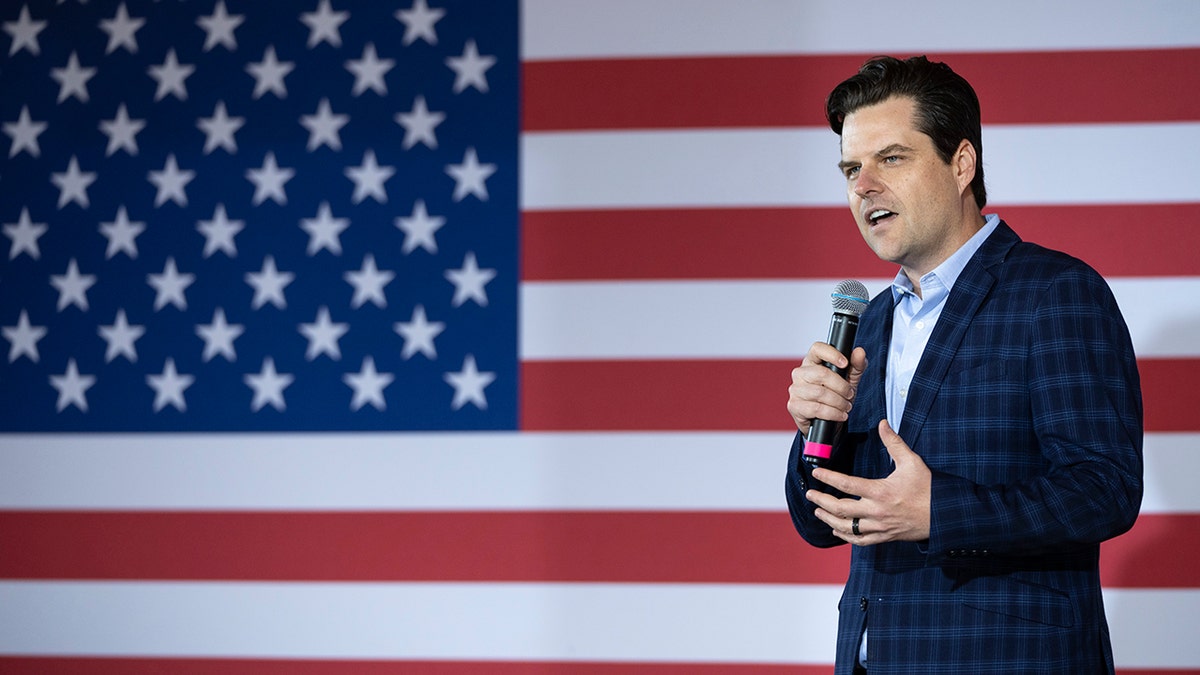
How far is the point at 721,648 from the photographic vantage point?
2291mm

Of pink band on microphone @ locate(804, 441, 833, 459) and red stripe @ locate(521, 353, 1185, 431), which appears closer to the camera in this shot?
pink band on microphone @ locate(804, 441, 833, 459)

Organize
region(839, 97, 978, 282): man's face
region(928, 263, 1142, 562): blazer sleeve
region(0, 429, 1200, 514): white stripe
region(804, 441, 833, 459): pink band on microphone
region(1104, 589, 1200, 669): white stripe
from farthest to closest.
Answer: region(0, 429, 1200, 514): white stripe
region(1104, 589, 1200, 669): white stripe
region(839, 97, 978, 282): man's face
region(804, 441, 833, 459): pink band on microphone
region(928, 263, 1142, 562): blazer sleeve

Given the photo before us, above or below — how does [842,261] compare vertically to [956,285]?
above

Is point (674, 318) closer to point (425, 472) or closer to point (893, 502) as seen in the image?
point (425, 472)

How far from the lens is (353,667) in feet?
7.79

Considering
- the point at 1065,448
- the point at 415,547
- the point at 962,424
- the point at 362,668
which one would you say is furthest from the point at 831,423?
the point at 362,668

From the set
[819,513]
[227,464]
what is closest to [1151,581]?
[819,513]

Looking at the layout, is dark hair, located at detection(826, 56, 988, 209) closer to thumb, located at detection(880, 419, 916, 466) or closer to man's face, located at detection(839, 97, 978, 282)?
man's face, located at detection(839, 97, 978, 282)

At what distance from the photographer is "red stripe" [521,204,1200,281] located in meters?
2.25

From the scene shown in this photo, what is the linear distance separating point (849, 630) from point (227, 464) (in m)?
1.59

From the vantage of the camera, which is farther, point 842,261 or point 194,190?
point 194,190

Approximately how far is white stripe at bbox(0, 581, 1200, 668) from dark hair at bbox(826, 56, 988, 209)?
119 cm

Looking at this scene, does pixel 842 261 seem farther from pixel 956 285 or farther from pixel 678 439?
pixel 956 285

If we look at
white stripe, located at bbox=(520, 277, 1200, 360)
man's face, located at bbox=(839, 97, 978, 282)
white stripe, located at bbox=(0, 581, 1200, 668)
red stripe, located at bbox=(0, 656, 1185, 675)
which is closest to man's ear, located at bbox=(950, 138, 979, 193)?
man's face, located at bbox=(839, 97, 978, 282)
